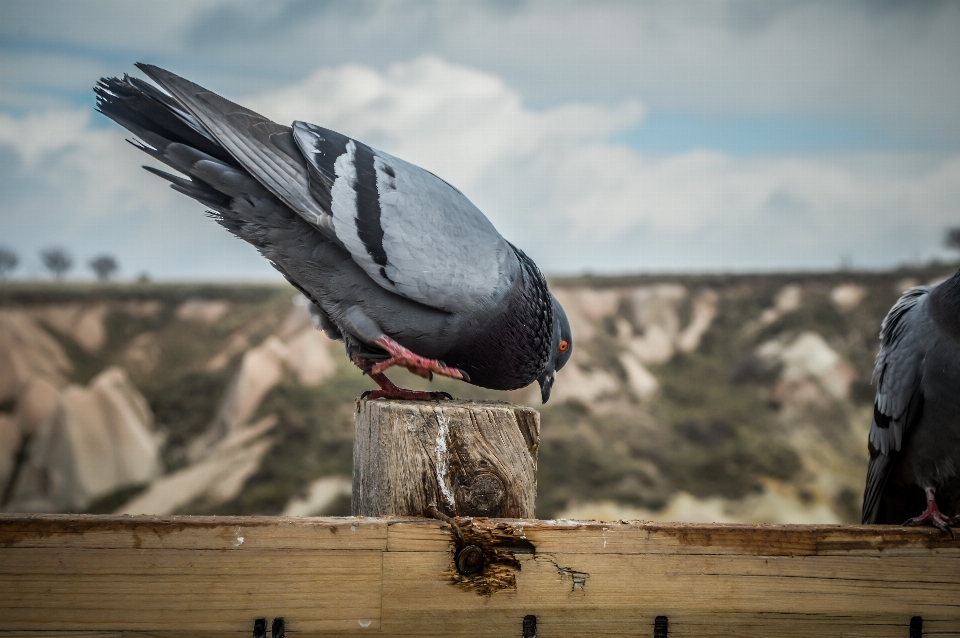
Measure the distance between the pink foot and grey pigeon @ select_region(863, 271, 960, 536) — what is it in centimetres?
196

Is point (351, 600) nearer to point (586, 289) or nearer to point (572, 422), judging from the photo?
point (572, 422)

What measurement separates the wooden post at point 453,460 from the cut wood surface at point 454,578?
0.21m

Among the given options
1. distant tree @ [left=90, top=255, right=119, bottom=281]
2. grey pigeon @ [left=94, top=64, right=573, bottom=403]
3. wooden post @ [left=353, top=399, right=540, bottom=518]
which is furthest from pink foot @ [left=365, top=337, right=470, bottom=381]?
distant tree @ [left=90, top=255, right=119, bottom=281]

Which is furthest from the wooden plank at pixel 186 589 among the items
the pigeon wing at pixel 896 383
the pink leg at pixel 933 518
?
the pigeon wing at pixel 896 383

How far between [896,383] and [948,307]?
0.40 m

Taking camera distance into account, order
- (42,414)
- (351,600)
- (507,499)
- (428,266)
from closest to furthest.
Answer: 1. (351,600)
2. (507,499)
3. (428,266)
4. (42,414)

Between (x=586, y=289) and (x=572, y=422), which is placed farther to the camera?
(x=586, y=289)

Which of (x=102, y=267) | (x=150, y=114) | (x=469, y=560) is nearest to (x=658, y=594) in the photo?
(x=469, y=560)

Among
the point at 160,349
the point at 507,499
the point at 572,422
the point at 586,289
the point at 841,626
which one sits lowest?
the point at 841,626

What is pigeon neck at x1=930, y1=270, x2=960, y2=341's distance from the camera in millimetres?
3062

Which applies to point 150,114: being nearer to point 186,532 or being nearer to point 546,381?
point 186,532

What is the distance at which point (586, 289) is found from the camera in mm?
10227

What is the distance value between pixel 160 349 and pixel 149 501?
2.02 m

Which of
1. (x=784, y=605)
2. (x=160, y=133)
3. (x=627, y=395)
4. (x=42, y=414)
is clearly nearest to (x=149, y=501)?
(x=42, y=414)
